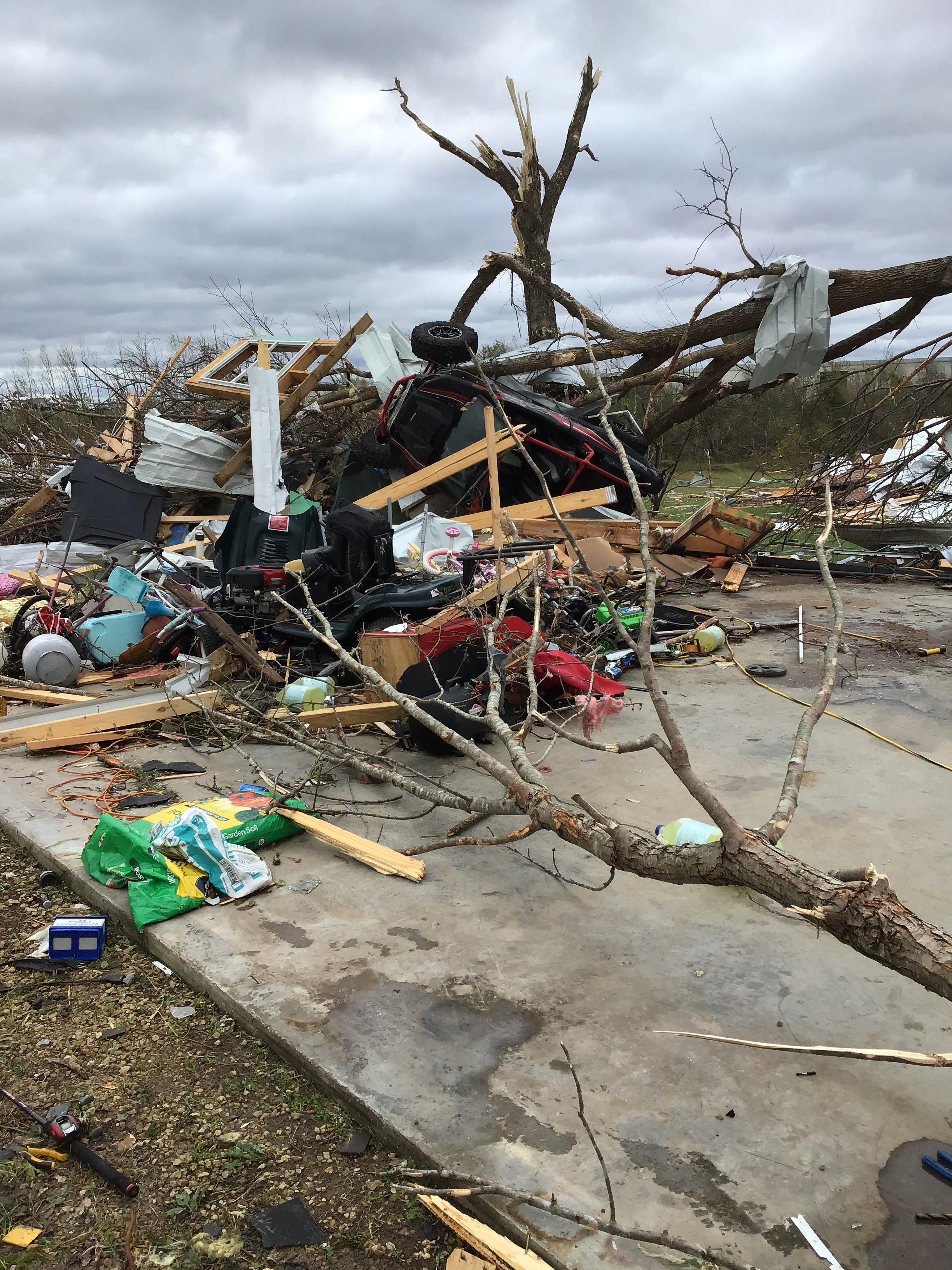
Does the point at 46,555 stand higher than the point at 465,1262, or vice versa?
the point at 46,555

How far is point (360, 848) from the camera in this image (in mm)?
3607

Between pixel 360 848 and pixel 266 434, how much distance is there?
5.99 m

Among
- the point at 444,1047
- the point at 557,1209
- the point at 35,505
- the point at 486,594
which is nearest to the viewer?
the point at 557,1209

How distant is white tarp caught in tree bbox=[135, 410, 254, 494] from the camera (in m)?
9.74

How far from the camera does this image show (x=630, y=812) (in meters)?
3.97

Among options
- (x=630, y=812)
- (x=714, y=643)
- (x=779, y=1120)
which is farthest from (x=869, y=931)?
(x=714, y=643)

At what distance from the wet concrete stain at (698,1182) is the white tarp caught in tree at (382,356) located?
9.08 meters

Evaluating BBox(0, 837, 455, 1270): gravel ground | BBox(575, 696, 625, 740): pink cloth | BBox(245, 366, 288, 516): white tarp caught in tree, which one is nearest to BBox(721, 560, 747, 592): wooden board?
BBox(575, 696, 625, 740): pink cloth

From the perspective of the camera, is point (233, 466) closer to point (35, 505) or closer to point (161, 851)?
point (35, 505)

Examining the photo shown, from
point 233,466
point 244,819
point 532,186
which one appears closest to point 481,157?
point 532,186

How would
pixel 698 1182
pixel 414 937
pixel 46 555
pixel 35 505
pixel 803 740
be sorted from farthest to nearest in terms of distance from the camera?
pixel 35 505 → pixel 46 555 → pixel 414 937 → pixel 803 740 → pixel 698 1182

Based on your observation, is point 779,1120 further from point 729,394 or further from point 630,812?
point 729,394

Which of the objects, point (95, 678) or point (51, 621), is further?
point (51, 621)

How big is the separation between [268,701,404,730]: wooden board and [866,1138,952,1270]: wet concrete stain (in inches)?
136
